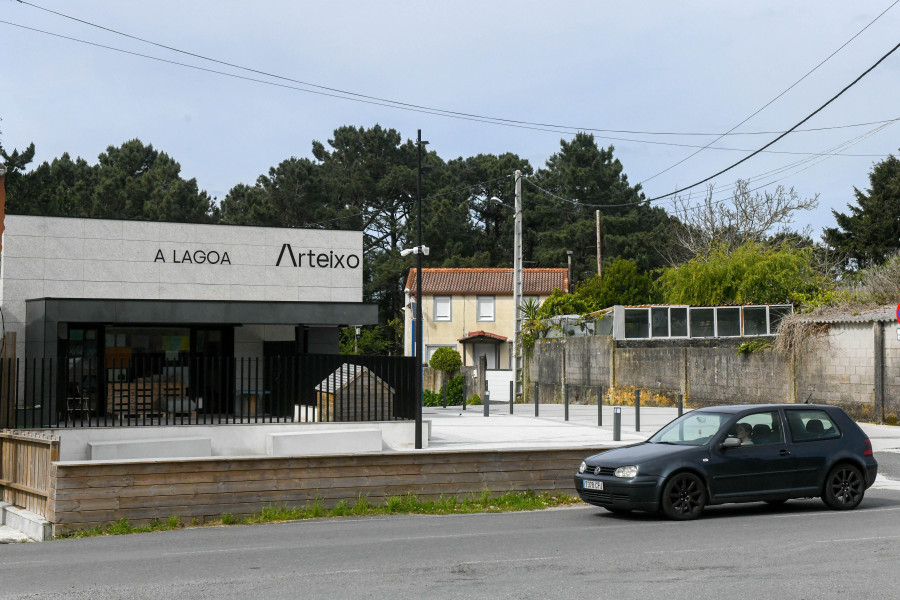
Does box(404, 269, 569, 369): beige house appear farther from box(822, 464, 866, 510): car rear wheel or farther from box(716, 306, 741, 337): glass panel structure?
box(822, 464, 866, 510): car rear wheel

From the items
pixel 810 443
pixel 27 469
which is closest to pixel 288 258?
pixel 27 469

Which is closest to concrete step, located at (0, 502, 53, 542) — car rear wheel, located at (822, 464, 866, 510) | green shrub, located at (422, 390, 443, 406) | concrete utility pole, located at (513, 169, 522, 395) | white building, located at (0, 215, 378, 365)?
white building, located at (0, 215, 378, 365)

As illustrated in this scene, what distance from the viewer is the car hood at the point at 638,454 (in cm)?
1175

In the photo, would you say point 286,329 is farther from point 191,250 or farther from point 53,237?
point 53,237

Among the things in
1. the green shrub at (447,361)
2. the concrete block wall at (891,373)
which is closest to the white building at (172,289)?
the concrete block wall at (891,373)

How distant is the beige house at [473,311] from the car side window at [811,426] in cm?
5134

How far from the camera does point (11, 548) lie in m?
11.2

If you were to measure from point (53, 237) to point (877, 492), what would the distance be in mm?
17416

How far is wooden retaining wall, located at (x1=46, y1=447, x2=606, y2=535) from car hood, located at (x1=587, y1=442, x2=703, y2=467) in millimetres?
1847

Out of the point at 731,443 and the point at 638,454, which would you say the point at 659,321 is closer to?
the point at 731,443

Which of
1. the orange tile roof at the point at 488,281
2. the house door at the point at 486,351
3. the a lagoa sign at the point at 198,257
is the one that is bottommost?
the house door at the point at 486,351

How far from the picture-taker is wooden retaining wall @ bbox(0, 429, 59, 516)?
40.6 ft

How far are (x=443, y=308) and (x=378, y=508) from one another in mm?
A: 51170

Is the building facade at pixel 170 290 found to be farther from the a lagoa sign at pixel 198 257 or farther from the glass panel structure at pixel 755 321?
the glass panel structure at pixel 755 321
